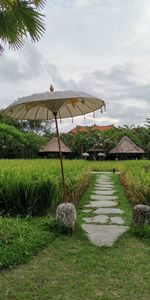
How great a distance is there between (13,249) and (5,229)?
2.22ft

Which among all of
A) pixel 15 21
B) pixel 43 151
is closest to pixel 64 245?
pixel 15 21

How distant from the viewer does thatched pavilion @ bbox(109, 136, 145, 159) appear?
40531 mm

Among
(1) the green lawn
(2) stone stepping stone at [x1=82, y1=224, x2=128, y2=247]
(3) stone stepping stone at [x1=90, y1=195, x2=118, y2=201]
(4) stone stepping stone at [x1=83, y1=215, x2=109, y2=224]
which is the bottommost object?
(1) the green lawn

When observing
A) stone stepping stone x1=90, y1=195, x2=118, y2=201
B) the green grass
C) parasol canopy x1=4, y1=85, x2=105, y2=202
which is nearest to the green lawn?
the green grass

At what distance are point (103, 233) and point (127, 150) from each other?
35266 millimetres

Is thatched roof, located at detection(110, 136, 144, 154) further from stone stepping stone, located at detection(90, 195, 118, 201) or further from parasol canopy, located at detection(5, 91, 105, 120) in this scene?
parasol canopy, located at detection(5, 91, 105, 120)

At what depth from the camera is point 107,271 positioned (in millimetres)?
4238

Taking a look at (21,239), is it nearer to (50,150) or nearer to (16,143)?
(16,143)

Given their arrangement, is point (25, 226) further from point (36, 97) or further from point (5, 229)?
point (36, 97)

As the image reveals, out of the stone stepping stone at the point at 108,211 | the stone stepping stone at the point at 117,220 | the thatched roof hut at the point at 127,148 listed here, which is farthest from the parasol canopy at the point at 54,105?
the thatched roof hut at the point at 127,148

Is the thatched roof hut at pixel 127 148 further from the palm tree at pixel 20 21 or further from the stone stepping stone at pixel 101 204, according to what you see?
the palm tree at pixel 20 21

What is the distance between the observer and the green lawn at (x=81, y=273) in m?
3.65

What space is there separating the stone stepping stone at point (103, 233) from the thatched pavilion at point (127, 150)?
114 ft

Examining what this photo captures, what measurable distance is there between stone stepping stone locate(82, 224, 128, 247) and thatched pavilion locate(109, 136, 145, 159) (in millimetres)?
34691
